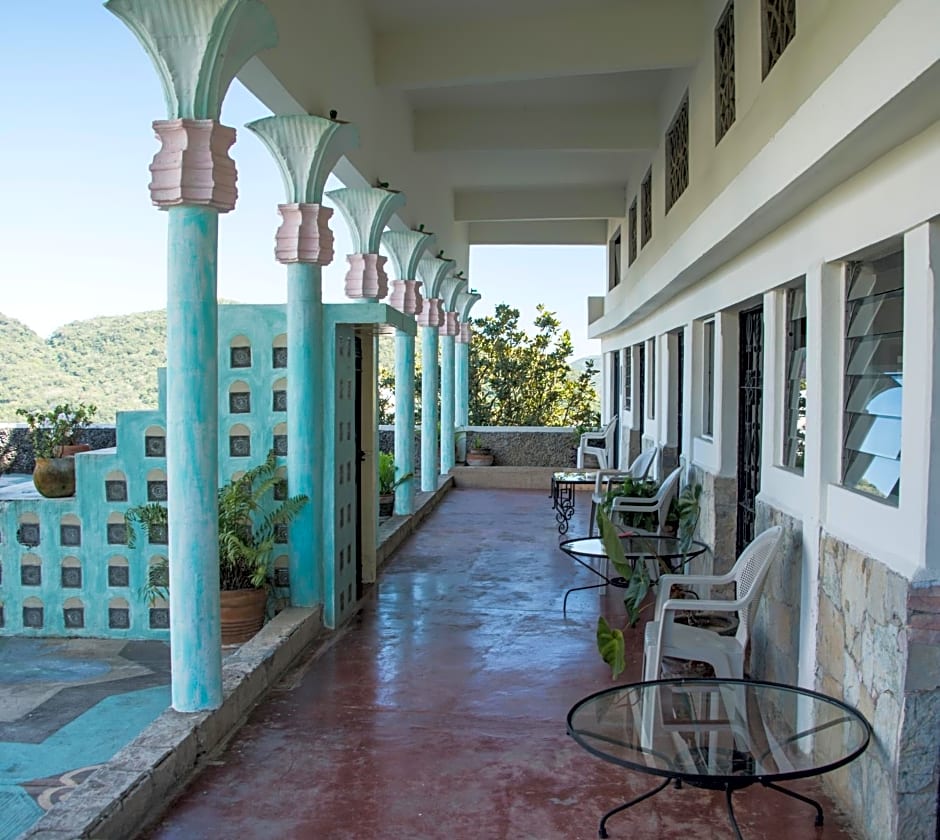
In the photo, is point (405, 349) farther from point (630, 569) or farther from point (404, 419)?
point (630, 569)

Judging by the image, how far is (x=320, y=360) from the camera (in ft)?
20.3

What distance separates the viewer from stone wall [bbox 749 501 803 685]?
14.2 feet

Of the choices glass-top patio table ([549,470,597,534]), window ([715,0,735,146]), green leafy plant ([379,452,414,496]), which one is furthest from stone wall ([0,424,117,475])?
window ([715,0,735,146])

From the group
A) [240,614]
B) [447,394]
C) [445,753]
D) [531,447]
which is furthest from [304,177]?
[531,447]

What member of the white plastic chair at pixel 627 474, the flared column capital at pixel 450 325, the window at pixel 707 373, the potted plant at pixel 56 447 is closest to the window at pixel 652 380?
the white plastic chair at pixel 627 474

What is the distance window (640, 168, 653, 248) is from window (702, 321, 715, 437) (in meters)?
3.47

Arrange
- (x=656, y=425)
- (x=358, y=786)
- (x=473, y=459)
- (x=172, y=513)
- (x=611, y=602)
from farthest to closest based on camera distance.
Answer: (x=473, y=459) → (x=656, y=425) → (x=611, y=602) → (x=172, y=513) → (x=358, y=786)

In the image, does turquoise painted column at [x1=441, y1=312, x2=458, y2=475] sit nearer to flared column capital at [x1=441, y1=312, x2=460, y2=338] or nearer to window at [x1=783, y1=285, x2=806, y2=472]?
flared column capital at [x1=441, y1=312, x2=460, y2=338]

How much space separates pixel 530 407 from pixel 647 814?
17.2 m

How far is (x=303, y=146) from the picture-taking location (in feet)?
19.5

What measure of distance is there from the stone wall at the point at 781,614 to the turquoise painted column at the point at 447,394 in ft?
30.3

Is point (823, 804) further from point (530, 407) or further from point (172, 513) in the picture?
point (530, 407)

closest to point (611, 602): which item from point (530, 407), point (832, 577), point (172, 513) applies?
point (832, 577)

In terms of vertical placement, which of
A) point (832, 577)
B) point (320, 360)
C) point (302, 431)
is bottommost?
point (832, 577)
